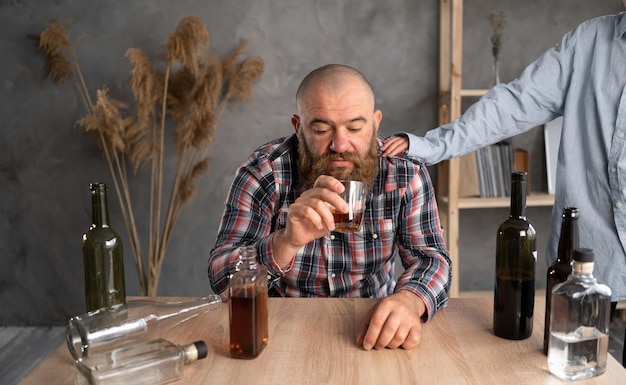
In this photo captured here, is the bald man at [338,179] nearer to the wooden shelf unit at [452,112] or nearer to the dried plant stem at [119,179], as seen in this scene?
the wooden shelf unit at [452,112]

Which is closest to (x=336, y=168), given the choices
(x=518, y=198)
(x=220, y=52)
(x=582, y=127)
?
(x=518, y=198)

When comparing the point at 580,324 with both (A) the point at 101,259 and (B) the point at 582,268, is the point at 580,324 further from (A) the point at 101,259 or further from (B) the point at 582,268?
(A) the point at 101,259

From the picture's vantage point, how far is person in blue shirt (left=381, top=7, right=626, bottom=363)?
1938 millimetres

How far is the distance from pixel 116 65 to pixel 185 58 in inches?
20.8

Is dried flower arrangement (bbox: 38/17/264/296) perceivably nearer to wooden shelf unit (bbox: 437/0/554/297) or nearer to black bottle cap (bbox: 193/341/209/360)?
wooden shelf unit (bbox: 437/0/554/297)

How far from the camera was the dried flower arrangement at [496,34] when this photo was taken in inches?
128

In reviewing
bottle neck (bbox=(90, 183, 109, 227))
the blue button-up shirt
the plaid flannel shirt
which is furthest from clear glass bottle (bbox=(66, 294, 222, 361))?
the blue button-up shirt

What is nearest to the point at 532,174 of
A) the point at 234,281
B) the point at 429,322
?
Answer: the point at 429,322

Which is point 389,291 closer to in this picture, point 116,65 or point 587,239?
point 587,239

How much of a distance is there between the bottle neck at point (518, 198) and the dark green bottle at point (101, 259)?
82cm

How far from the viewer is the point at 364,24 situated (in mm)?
3359

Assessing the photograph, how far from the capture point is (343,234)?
1.82m

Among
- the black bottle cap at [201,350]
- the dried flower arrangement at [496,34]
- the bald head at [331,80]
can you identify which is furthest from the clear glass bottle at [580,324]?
the dried flower arrangement at [496,34]

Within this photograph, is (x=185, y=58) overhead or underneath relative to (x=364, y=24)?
underneath
